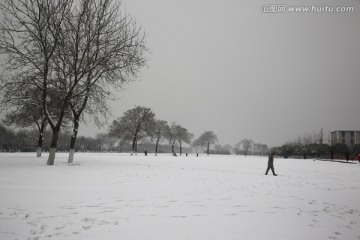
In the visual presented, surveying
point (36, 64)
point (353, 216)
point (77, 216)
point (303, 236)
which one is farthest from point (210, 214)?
point (36, 64)

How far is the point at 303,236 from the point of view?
5031 mm

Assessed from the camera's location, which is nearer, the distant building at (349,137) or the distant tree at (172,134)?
the distant tree at (172,134)

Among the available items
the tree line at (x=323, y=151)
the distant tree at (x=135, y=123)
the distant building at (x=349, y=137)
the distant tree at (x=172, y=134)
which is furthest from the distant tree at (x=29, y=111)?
the distant building at (x=349, y=137)

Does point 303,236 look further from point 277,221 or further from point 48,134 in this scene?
point 48,134

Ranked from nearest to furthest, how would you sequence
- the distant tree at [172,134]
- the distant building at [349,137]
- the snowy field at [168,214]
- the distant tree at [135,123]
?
1. the snowy field at [168,214]
2. the distant tree at [135,123]
3. the distant tree at [172,134]
4. the distant building at [349,137]

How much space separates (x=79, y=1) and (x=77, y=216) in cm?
1873

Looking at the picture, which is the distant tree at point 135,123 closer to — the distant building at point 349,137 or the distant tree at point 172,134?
the distant tree at point 172,134

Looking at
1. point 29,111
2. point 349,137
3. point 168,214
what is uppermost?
point 349,137

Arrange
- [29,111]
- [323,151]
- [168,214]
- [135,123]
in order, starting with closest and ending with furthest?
[168,214] < [29,111] < [135,123] < [323,151]

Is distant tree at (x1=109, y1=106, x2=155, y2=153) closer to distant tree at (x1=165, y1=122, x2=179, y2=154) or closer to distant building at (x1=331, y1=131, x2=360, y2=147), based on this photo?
distant tree at (x1=165, y1=122, x2=179, y2=154)

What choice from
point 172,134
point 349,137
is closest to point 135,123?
point 172,134

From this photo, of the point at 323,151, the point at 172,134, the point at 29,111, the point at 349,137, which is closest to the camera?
the point at 29,111

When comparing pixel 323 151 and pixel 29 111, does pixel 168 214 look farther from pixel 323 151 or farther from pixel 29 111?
pixel 323 151

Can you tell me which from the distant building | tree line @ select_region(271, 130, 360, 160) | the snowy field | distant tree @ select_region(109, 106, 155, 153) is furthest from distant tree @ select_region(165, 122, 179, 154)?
the distant building
